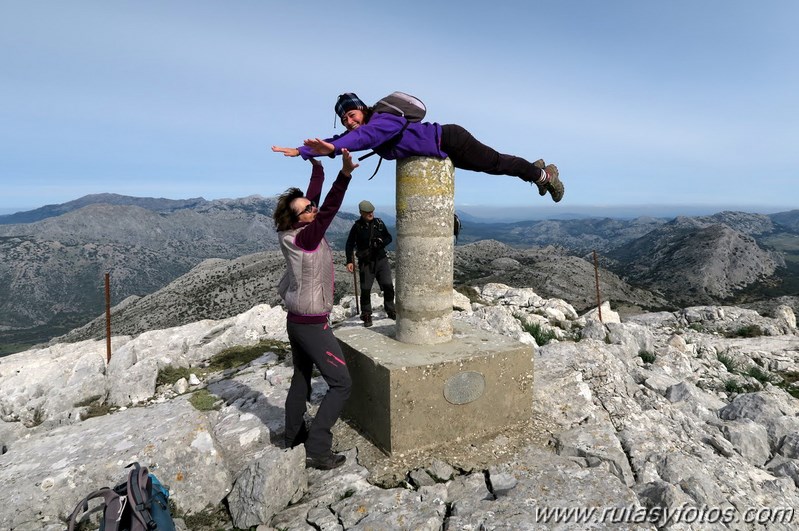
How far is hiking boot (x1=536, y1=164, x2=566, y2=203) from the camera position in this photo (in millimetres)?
6574

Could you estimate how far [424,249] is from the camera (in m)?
6.36

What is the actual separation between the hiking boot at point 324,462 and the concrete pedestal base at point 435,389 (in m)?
0.59

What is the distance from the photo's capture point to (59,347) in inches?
636

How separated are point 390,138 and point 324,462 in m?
4.00

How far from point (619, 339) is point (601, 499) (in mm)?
9343

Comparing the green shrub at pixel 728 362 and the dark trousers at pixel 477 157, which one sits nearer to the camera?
the dark trousers at pixel 477 157

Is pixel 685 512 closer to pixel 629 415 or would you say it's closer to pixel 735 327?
pixel 629 415

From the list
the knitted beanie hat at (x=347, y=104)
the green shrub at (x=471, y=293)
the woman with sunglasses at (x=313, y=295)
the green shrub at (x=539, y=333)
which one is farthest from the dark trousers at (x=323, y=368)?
the green shrub at (x=471, y=293)

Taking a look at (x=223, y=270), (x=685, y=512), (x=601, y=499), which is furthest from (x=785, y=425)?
(x=223, y=270)

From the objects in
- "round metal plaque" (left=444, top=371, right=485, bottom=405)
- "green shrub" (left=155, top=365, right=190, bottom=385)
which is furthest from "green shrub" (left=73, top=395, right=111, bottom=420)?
"round metal plaque" (left=444, top=371, right=485, bottom=405)

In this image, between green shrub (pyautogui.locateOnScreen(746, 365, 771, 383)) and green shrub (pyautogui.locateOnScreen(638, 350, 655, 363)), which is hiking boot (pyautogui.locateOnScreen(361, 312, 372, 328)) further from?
green shrub (pyautogui.locateOnScreen(746, 365, 771, 383))

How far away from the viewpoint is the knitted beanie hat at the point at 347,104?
589cm

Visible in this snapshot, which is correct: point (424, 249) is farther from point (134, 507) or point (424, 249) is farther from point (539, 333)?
point (539, 333)

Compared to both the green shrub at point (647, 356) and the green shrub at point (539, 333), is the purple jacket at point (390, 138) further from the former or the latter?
the green shrub at point (647, 356)
